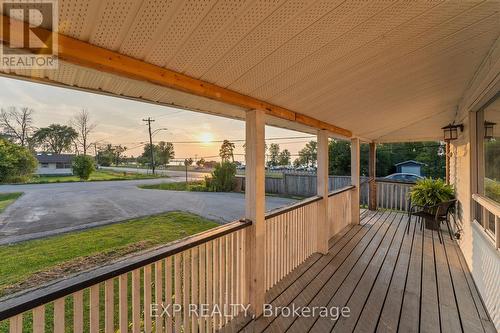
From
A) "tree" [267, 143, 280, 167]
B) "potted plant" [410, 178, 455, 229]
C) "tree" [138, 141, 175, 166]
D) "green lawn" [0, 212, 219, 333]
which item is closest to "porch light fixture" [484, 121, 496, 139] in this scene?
"potted plant" [410, 178, 455, 229]

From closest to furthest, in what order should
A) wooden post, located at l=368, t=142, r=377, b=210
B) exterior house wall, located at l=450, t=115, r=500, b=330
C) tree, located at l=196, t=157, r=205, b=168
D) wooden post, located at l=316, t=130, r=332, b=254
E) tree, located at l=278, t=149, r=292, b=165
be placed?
exterior house wall, located at l=450, t=115, r=500, b=330 → wooden post, located at l=316, t=130, r=332, b=254 → wooden post, located at l=368, t=142, r=377, b=210 → tree, located at l=196, t=157, r=205, b=168 → tree, located at l=278, t=149, r=292, b=165

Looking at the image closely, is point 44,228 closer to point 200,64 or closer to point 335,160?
point 200,64

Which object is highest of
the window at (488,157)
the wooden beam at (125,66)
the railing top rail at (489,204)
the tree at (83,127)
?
the tree at (83,127)

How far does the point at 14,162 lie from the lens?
206 inches

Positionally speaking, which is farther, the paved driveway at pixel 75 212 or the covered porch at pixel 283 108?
the paved driveway at pixel 75 212

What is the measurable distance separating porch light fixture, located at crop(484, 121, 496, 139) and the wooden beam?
8.56ft

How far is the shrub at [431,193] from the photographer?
4.70 m

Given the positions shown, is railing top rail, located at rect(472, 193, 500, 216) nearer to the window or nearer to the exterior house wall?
the window

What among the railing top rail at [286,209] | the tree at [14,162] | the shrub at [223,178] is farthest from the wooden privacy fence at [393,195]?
the tree at [14,162]

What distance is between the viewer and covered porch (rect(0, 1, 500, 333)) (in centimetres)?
102

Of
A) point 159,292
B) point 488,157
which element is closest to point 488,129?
point 488,157

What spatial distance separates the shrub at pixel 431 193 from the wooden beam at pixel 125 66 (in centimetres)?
481

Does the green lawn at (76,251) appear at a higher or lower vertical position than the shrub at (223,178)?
lower

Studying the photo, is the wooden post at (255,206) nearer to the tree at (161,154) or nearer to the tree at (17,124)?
the tree at (17,124)
